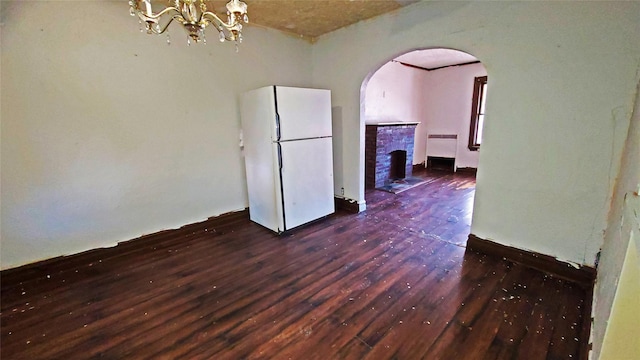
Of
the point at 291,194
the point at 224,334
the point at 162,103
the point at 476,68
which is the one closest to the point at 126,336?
the point at 224,334

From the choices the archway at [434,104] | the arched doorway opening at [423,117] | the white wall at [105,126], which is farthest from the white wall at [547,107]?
the archway at [434,104]

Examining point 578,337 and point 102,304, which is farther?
point 102,304

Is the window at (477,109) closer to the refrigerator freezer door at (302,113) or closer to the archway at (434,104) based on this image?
the archway at (434,104)

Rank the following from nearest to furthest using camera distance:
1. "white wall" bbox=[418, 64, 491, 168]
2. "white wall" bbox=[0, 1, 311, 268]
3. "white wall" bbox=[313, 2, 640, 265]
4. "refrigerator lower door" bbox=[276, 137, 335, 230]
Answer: "white wall" bbox=[313, 2, 640, 265]
"white wall" bbox=[0, 1, 311, 268]
"refrigerator lower door" bbox=[276, 137, 335, 230]
"white wall" bbox=[418, 64, 491, 168]

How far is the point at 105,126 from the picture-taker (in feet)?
8.36

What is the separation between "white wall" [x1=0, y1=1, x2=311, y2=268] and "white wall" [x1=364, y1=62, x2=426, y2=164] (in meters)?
2.71

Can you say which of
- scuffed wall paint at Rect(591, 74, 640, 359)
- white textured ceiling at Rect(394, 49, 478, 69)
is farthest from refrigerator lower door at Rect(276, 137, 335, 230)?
white textured ceiling at Rect(394, 49, 478, 69)

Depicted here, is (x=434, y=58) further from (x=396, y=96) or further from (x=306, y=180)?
(x=306, y=180)

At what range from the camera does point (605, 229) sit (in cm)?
202

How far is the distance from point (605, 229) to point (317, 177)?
2632 mm

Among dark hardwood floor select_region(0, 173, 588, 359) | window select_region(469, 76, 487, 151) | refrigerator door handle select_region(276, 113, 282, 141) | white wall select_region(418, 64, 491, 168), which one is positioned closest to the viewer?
dark hardwood floor select_region(0, 173, 588, 359)

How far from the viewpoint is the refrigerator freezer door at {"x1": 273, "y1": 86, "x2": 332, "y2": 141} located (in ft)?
9.62

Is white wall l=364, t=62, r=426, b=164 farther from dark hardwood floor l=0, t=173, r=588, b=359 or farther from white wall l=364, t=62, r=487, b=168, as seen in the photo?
dark hardwood floor l=0, t=173, r=588, b=359

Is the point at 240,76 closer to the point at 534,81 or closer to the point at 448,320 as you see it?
the point at 534,81
